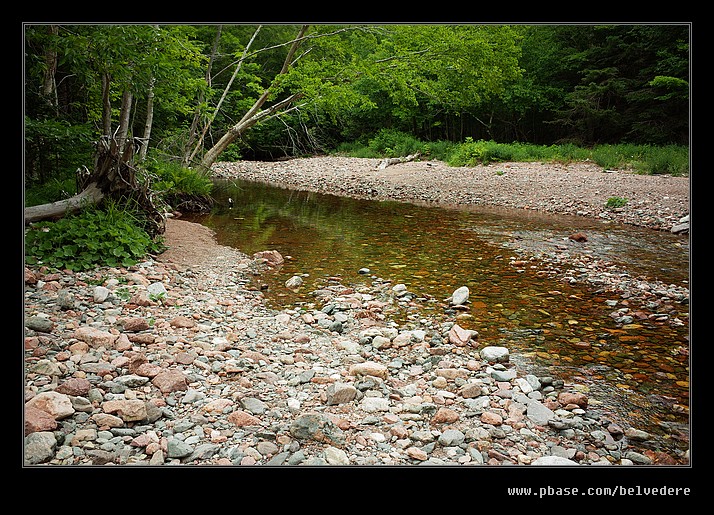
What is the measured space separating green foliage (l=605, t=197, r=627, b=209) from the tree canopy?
2.30m

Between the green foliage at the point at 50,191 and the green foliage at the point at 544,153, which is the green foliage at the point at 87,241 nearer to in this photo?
the green foliage at the point at 50,191

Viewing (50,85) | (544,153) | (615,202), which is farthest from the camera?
(544,153)

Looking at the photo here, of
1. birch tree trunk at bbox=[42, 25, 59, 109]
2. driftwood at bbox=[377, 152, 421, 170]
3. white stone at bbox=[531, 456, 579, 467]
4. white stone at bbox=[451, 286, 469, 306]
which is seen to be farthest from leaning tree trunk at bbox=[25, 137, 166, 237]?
driftwood at bbox=[377, 152, 421, 170]

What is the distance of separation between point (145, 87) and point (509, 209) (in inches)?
329

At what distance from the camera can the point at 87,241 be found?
5562 mm

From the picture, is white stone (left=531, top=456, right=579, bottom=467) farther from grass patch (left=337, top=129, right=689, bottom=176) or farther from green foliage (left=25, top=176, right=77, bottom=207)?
grass patch (left=337, top=129, right=689, bottom=176)

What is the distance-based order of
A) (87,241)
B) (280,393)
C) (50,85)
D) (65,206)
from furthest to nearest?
(50,85), (65,206), (87,241), (280,393)

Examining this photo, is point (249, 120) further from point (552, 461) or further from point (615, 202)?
point (552, 461)

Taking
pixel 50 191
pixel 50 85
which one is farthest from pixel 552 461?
pixel 50 85

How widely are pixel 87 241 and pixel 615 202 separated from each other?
10.2 meters

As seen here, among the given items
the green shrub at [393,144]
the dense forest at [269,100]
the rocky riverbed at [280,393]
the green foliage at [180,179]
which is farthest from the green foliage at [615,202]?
the green shrub at [393,144]

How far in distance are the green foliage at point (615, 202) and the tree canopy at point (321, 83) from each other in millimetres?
2302

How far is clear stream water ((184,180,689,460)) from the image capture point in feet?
11.2
